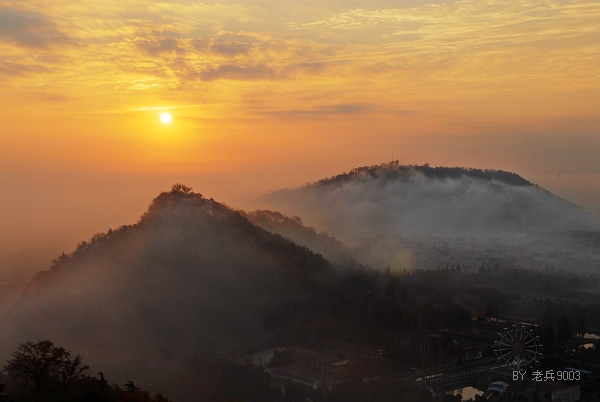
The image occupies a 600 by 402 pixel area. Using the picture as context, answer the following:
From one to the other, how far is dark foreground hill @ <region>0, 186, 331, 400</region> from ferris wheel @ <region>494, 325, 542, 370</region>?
1044 cm

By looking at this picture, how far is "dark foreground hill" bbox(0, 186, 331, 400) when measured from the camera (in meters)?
27.4

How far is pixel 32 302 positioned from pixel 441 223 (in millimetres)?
67902

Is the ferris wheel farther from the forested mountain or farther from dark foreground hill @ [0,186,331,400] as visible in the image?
the forested mountain

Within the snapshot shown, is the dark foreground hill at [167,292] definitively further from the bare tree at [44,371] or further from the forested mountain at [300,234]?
the forested mountain at [300,234]

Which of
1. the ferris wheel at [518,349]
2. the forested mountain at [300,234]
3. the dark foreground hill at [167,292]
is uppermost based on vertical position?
the forested mountain at [300,234]

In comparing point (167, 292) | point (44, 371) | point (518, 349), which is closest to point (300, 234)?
point (167, 292)

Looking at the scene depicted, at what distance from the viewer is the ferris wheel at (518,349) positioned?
2733cm

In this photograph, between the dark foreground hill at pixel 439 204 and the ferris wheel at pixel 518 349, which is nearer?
the ferris wheel at pixel 518 349

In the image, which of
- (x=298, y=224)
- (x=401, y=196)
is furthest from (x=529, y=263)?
(x=401, y=196)

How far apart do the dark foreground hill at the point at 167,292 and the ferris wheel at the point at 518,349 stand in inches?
411

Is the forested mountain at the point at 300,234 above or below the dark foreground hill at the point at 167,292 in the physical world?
above

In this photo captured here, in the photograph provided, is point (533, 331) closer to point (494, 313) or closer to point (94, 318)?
point (494, 313)

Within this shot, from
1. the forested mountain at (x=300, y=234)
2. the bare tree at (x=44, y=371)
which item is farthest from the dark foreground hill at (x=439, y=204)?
the bare tree at (x=44, y=371)

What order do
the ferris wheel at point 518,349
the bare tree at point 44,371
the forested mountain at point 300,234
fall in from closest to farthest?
the bare tree at point 44,371 < the ferris wheel at point 518,349 < the forested mountain at point 300,234
